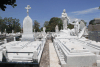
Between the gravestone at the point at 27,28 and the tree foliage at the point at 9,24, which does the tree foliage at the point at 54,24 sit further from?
the gravestone at the point at 27,28

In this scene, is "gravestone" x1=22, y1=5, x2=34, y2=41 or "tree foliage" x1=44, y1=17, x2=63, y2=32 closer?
"gravestone" x1=22, y1=5, x2=34, y2=41

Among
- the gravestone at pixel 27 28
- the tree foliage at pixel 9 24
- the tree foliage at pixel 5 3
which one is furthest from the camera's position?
the tree foliage at pixel 9 24

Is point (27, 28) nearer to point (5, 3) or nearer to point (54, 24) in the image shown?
point (5, 3)

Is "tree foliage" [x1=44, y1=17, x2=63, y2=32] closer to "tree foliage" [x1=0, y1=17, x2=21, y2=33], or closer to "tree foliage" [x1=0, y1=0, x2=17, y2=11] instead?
"tree foliage" [x1=0, y1=17, x2=21, y2=33]

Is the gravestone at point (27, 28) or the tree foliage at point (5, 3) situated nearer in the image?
the tree foliage at point (5, 3)

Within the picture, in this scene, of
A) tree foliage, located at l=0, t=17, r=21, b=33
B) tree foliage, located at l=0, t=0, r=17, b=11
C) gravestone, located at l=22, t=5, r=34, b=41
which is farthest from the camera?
tree foliage, located at l=0, t=17, r=21, b=33

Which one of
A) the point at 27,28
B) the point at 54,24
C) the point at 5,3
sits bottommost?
the point at 27,28

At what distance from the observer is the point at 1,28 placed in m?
42.3

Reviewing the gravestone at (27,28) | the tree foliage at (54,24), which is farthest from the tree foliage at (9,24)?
the gravestone at (27,28)

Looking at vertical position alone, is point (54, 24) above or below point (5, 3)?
above

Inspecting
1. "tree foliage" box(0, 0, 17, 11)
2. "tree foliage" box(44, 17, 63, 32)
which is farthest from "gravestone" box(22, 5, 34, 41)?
"tree foliage" box(44, 17, 63, 32)

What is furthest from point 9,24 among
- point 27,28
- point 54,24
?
point 27,28

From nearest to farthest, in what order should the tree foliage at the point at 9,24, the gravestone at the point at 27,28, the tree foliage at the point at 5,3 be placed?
the tree foliage at the point at 5,3 → the gravestone at the point at 27,28 → the tree foliage at the point at 9,24

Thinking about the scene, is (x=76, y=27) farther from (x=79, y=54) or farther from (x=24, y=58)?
(x=24, y=58)
